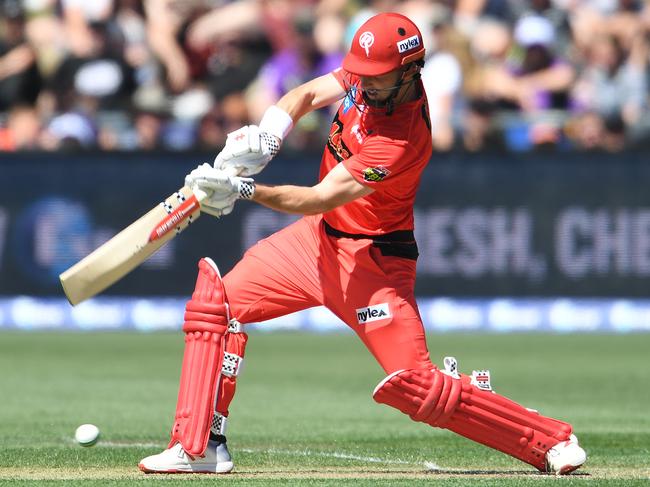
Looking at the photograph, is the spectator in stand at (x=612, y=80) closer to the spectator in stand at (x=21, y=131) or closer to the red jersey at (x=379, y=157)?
the spectator in stand at (x=21, y=131)

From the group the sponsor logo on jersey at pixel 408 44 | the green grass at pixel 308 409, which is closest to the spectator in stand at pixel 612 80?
the green grass at pixel 308 409

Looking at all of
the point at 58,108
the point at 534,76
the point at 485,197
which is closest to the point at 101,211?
the point at 58,108

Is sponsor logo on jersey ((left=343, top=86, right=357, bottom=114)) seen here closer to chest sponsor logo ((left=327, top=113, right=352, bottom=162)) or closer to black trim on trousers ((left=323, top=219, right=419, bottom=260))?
chest sponsor logo ((left=327, top=113, right=352, bottom=162))

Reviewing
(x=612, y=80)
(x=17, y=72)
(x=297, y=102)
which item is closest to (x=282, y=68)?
(x=17, y=72)

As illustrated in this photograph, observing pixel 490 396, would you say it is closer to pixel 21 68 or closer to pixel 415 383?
pixel 415 383

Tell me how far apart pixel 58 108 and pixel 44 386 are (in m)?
5.40

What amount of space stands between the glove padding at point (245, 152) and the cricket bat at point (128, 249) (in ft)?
0.88

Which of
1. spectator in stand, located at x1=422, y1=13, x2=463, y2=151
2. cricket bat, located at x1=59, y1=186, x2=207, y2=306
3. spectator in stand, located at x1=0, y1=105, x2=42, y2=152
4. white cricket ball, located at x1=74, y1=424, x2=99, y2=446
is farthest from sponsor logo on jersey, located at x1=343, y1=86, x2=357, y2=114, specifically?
spectator in stand, located at x1=0, y1=105, x2=42, y2=152

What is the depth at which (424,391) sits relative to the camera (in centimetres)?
683

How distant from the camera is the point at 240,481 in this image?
6574 mm

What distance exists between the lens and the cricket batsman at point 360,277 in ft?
22.2

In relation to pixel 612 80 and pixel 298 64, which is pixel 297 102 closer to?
pixel 298 64

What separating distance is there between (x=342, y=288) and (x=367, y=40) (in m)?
1.19

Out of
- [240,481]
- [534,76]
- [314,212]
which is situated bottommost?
[240,481]
